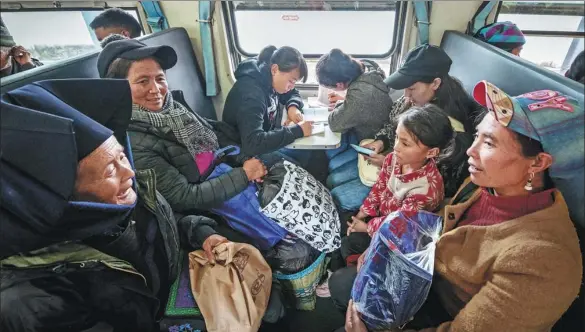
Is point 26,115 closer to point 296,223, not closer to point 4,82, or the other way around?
point 4,82

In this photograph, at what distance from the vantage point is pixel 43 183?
0.84 metres

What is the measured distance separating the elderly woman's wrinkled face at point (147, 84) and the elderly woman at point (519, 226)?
1.60 meters

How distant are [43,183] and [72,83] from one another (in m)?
0.47

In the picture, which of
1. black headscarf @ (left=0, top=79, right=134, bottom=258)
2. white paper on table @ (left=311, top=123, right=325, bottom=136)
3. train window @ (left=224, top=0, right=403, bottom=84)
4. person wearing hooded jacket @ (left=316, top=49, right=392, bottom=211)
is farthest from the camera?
train window @ (left=224, top=0, right=403, bottom=84)

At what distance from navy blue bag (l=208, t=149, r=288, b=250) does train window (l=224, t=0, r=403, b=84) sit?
75.6 inches

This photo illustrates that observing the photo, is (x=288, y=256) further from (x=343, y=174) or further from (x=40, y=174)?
(x=40, y=174)

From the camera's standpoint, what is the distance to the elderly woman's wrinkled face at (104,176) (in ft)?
3.37

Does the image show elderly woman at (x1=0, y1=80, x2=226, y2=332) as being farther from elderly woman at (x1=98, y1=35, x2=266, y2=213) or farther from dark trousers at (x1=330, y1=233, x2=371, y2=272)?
dark trousers at (x1=330, y1=233, x2=371, y2=272)

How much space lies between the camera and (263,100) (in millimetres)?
2199

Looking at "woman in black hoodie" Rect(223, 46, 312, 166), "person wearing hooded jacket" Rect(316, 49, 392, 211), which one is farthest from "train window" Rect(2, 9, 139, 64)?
"person wearing hooded jacket" Rect(316, 49, 392, 211)

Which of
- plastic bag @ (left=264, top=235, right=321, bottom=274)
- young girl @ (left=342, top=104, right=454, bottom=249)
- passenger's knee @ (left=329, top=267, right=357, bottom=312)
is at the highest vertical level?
young girl @ (left=342, top=104, right=454, bottom=249)

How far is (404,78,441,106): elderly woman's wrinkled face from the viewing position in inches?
76.8

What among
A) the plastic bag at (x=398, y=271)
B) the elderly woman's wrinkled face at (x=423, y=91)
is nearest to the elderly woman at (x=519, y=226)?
the plastic bag at (x=398, y=271)

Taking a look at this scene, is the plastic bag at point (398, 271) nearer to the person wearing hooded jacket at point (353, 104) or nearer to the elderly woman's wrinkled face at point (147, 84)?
the person wearing hooded jacket at point (353, 104)
